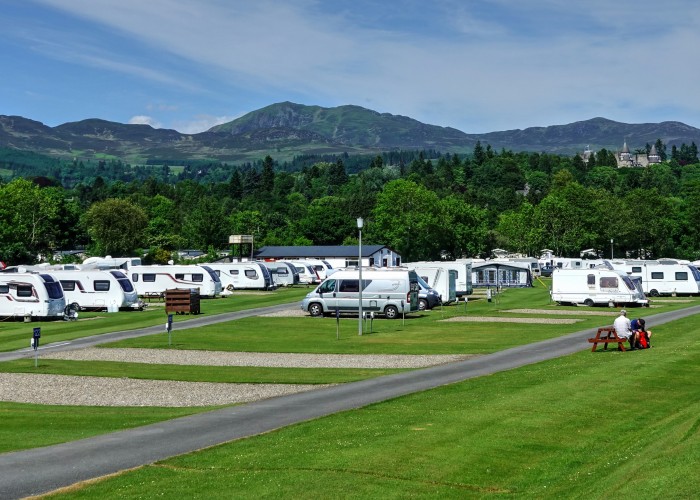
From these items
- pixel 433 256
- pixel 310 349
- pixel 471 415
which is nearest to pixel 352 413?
pixel 471 415

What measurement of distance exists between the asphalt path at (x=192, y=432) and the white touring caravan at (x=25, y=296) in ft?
90.0

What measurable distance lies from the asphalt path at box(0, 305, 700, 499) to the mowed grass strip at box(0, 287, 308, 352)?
1771cm

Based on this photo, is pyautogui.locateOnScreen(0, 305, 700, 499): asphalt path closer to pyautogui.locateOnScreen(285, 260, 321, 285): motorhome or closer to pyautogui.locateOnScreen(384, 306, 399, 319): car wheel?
pyautogui.locateOnScreen(384, 306, 399, 319): car wheel

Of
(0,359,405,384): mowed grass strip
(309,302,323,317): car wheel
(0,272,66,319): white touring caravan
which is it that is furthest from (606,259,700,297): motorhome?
(0,359,405,384): mowed grass strip

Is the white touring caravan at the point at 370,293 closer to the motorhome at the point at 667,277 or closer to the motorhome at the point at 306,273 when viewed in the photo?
the motorhome at the point at 667,277

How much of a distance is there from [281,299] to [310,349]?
31729 millimetres

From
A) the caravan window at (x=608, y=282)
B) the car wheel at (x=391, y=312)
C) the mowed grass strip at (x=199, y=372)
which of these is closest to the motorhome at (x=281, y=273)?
the caravan window at (x=608, y=282)

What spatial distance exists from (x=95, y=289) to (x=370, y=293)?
17.6 m

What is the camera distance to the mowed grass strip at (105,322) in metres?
41.1

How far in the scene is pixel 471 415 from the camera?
62.0ft

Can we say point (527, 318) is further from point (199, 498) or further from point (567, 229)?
point (567, 229)

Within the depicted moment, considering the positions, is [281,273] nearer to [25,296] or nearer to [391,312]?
[391,312]

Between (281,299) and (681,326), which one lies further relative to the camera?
(281,299)

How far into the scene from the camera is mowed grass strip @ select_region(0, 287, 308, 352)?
135 ft
